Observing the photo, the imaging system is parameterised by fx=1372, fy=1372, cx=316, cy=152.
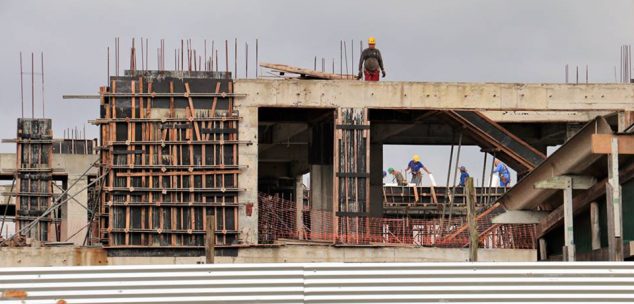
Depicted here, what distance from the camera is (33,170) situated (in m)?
53.9

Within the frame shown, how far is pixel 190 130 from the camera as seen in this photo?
152 ft

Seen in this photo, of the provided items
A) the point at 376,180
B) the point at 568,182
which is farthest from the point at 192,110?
the point at 568,182

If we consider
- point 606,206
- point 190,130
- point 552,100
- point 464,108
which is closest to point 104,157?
point 190,130

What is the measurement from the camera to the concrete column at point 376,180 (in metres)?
52.8

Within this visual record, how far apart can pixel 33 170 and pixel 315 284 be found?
123 ft

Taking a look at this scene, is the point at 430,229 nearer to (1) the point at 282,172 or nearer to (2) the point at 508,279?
(1) the point at 282,172

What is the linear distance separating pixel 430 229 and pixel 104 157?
1263 centimetres

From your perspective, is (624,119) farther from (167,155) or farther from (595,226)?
(167,155)

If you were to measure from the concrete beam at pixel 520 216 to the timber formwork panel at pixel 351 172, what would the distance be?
14.3 metres

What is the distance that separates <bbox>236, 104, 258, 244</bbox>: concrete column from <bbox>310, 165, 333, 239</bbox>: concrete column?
354cm

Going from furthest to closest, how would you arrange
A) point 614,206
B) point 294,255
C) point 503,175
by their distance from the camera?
point 503,175 < point 294,255 < point 614,206

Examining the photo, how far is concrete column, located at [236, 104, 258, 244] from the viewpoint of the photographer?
151 feet

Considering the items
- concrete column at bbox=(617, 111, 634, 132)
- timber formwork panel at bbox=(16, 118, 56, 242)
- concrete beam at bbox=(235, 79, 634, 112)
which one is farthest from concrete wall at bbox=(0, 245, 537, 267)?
timber formwork panel at bbox=(16, 118, 56, 242)


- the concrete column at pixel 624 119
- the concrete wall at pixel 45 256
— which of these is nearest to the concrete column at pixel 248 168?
the concrete wall at pixel 45 256
